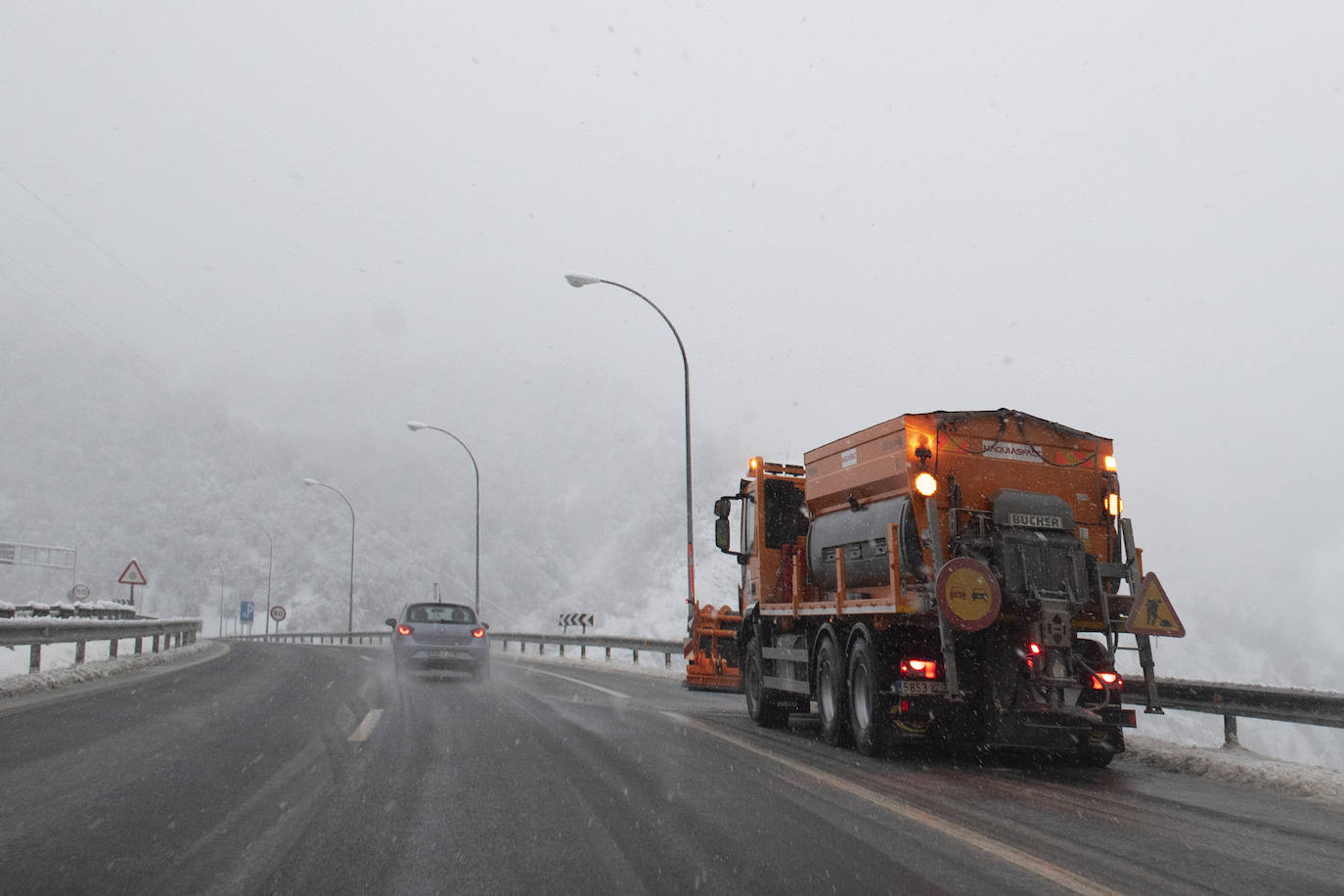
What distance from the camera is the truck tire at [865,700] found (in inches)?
334

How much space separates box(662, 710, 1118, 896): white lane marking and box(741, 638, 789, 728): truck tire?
2875 mm

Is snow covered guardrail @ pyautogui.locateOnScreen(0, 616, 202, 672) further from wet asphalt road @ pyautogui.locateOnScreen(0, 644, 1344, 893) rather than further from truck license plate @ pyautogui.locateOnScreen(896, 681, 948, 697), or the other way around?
truck license plate @ pyautogui.locateOnScreen(896, 681, 948, 697)

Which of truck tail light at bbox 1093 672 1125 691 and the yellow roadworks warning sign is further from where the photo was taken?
the yellow roadworks warning sign

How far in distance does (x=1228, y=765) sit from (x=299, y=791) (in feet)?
22.6

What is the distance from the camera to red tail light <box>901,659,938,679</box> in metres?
8.30

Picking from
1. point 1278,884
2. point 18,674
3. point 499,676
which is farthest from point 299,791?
point 499,676

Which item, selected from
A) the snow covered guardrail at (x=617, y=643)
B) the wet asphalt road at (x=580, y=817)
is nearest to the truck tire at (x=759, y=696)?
the wet asphalt road at (x=580, y=817)

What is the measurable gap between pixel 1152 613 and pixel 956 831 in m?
3.69

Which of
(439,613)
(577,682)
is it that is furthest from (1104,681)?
(439,613)

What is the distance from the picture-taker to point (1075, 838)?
521 cm

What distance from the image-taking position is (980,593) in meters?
7.76

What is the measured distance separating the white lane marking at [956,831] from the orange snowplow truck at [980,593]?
3.89 ft

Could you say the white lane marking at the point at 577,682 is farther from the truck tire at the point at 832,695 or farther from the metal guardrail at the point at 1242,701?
the metal guardrail at the point at 1242,701

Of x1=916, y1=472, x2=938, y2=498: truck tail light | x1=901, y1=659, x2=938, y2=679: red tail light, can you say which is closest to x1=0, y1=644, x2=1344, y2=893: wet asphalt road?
x1=901, y1=659, x2=938, y2=679: red tail light
